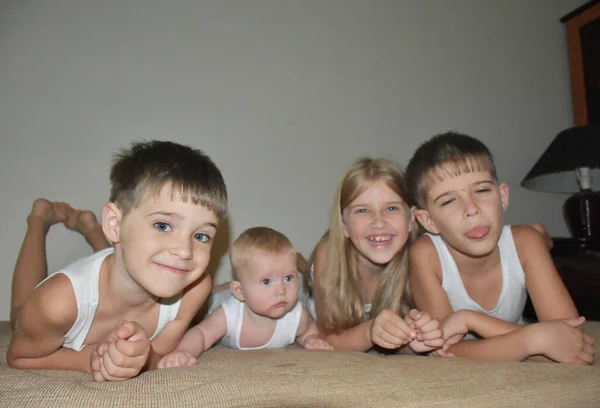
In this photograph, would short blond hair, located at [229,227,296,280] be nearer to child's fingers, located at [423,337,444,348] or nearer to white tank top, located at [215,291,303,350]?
white tank top, located at [215,291,303,350]

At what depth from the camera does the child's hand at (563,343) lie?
A: 0.91 metres

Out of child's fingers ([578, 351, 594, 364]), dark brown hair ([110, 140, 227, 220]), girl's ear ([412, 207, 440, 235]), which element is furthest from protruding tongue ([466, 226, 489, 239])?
dark brown hair ([110, 140, 227, 220])

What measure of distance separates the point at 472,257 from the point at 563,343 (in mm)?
373

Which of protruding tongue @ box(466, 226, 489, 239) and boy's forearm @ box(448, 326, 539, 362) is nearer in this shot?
boy's forearm @ box(448, 326, 539, 362)

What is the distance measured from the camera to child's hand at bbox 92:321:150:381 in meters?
0.77

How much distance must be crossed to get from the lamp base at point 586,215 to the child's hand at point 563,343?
45.8 inches

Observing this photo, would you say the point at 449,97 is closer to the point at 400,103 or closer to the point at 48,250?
the point at 400,103

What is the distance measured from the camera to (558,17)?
8.90 ft

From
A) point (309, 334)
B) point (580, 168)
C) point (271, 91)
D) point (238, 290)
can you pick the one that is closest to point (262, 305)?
point (238, 290)

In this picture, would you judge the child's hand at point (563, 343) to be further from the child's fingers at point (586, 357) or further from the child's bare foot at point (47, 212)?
the child's bare foot at point (47, 212)

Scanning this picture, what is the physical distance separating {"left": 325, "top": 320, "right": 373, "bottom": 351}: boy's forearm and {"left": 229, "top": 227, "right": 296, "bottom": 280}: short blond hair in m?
0.29

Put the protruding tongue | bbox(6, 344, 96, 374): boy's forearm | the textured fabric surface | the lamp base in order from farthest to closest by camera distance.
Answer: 1. the lamp base
2. the protruding tongue
3. bbox(6, 344, 96, 374): boy's forearm
4. the textured fabric surface

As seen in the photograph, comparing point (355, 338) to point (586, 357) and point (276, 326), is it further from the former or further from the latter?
point (586, 357)

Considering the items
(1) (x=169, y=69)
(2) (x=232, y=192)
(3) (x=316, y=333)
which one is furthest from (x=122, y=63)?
(3) (x=316, y=333)
